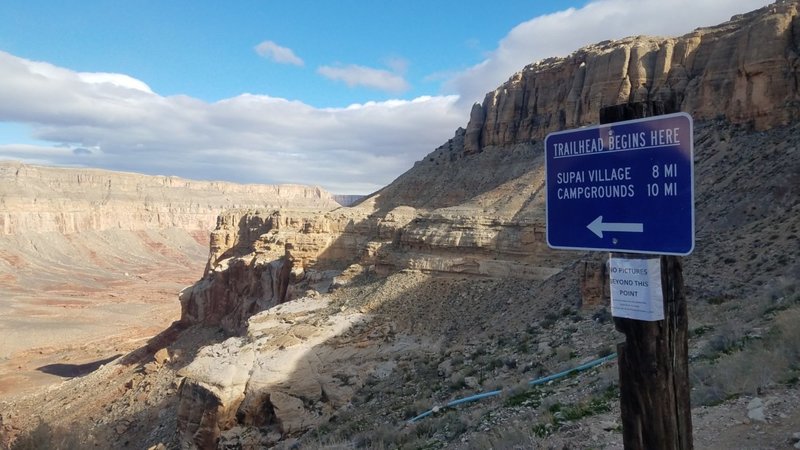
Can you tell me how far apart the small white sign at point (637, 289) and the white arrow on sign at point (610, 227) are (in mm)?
151

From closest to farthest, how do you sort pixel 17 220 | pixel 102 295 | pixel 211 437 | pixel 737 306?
pixel 737 306 < pixel 211 437 < pixel 102 295 < pixel 17 220

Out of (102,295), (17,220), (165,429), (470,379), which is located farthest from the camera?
(17,220)

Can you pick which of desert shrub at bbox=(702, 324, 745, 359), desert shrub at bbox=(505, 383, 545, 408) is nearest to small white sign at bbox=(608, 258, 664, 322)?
desert shrub at bbox=(505, 383, 545, 408)

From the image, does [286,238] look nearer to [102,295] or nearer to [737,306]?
[737,306]

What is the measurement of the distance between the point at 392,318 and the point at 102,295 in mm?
65054

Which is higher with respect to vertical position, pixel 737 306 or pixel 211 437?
pixel 737 306

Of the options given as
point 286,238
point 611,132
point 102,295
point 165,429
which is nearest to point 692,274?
point 611,132

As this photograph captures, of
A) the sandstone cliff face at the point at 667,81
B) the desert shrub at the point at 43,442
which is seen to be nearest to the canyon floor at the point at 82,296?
the desert shrub at the point at 43,442

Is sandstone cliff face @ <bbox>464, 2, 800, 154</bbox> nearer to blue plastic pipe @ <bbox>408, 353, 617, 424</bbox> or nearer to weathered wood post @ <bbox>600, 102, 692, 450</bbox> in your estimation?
blue plastic pipe @ <bbox>408, 353, 617, 424</bbox>

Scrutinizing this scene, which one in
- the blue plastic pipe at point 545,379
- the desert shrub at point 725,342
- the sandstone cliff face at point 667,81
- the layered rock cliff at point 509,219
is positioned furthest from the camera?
the sandstone cliff face at point 667,81

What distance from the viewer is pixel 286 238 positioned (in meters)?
29.3

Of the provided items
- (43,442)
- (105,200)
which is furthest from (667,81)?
(105,200)

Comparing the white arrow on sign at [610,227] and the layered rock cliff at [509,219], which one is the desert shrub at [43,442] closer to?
the layered rock cliff at [509,219]

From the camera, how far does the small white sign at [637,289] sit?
2545mm
